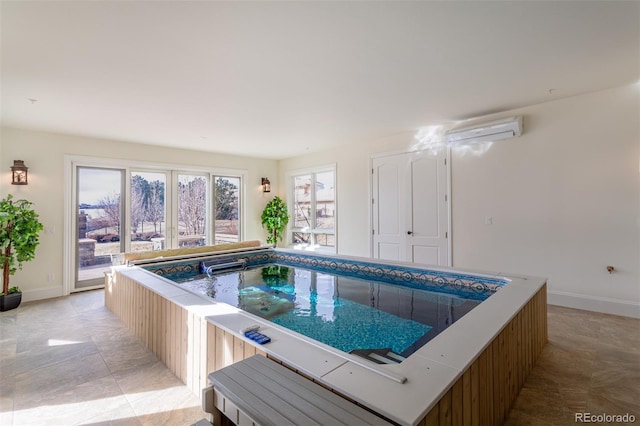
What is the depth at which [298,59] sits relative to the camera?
2.67 m

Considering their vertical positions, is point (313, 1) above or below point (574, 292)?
above

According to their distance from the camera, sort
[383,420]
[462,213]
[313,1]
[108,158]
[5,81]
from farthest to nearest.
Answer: [108,158], [462,213], [5,81], [313,1], [383,420]

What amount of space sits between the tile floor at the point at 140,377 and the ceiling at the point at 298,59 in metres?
2.57

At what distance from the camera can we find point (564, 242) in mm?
3736

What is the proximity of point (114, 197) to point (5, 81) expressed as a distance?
104 inches

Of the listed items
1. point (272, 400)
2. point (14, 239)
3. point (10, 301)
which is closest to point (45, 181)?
point (14, 239)

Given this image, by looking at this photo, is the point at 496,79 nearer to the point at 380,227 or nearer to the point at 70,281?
the point at 380,227

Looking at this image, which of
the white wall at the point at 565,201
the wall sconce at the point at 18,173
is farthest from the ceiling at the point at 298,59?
the wall sconce at the point at 18,173

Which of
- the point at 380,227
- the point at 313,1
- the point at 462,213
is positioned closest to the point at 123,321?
the point at 313,1

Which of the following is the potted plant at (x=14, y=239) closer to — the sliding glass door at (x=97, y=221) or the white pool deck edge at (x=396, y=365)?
the sliding glass door at (x=97, y=221)

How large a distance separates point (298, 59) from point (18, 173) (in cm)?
450

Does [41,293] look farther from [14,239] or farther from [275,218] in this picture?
[275,218]

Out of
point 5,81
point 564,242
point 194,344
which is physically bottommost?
point 194,344

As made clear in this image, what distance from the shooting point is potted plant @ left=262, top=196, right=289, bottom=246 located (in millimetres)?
7082
